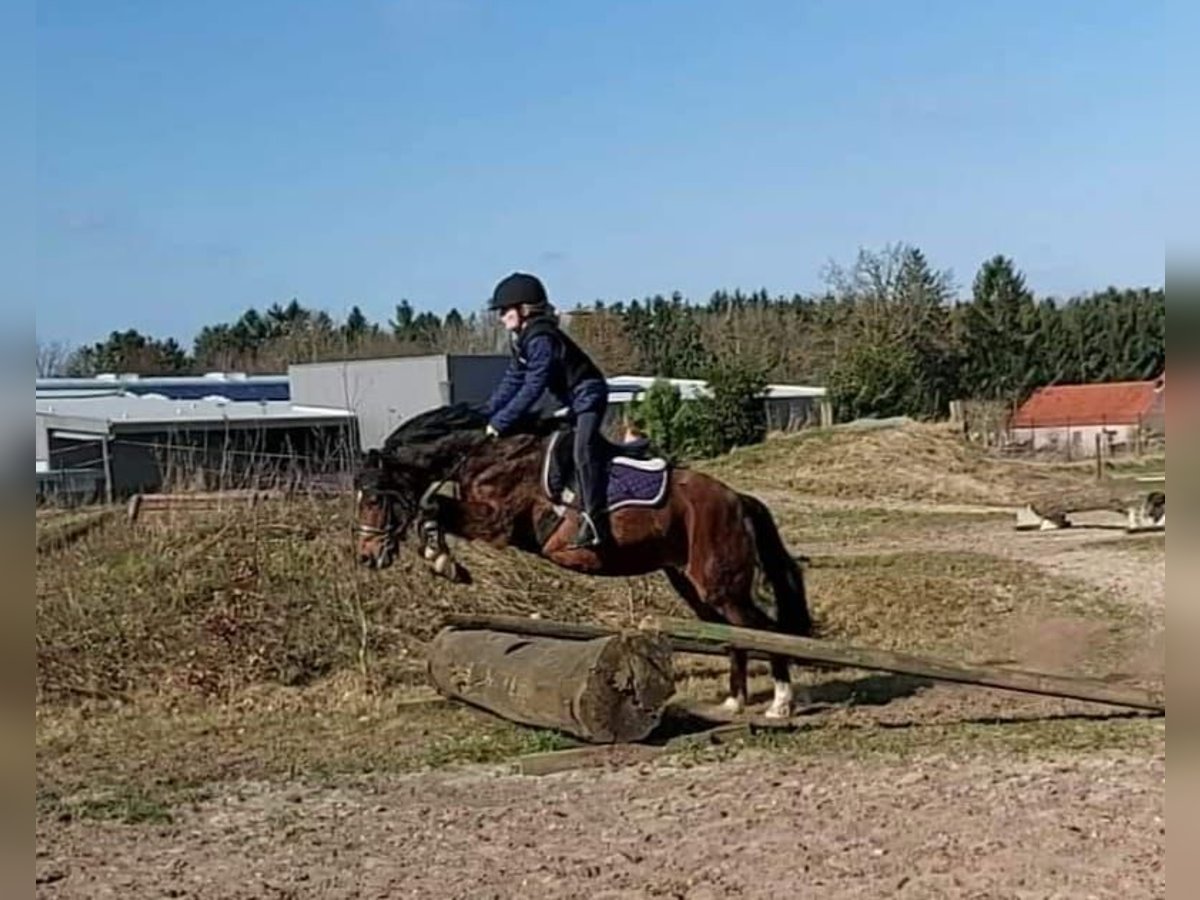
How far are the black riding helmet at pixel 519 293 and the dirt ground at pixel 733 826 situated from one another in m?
2.54

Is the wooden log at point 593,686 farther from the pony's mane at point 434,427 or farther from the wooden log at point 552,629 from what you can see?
the pony's mane at point 434,427

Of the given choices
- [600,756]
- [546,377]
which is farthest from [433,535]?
[600,756]

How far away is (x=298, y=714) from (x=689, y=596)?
2.78 meters

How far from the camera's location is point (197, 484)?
13109 mm

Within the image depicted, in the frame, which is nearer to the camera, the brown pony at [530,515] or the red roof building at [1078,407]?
the brown pony at [530,515]

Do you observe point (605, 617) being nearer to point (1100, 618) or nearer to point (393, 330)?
point (1100, 618)

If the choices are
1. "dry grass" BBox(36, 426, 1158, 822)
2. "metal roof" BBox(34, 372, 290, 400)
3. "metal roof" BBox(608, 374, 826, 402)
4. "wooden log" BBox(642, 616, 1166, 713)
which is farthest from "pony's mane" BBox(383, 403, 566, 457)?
"metal roof" BBox(34, 372, 290, 400)

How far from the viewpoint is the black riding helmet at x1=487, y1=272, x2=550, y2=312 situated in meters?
8.51

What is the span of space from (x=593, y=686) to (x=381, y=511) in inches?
63.9

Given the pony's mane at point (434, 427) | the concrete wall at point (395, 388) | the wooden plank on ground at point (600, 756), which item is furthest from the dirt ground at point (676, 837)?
the concrete wall at point (395, 388)

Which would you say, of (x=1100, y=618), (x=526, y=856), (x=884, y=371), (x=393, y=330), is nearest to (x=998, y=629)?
(x=1100, y=618)

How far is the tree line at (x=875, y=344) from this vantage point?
47.3 meters

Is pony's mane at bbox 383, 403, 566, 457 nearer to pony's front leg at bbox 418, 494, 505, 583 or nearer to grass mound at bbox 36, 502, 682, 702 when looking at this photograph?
pony's front leg at bbox 418, 494, 505, 583

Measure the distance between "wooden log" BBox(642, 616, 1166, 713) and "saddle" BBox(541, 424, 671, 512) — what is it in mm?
844
